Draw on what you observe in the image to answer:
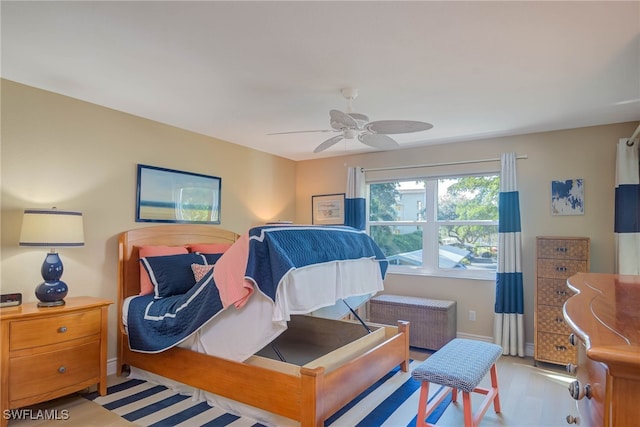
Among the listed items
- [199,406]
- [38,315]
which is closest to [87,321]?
[38,315]

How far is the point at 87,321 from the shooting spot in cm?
280

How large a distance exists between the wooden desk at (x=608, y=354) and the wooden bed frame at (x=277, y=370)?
1519 millimetres

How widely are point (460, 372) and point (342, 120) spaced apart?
5.95ft

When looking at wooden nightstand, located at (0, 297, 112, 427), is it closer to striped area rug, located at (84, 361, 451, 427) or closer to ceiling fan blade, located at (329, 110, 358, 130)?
striped area rug, located at (84, 361, 451, 427)

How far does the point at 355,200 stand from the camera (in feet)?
17.0

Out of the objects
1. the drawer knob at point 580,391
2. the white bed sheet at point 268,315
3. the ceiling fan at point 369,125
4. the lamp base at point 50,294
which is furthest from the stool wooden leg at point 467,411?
the lamp base at point 50,294

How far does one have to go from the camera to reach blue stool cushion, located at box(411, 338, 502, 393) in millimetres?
2121

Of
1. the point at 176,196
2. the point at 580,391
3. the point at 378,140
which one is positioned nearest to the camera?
the point at 580,391

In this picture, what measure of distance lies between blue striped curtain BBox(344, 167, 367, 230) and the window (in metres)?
0.23

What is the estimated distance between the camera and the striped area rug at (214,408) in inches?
99.0

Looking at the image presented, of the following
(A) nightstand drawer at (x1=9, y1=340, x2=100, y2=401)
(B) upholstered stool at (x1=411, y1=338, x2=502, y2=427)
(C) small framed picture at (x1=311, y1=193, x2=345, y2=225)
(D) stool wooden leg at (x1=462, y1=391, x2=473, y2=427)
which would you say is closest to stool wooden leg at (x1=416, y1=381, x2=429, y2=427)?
(B) upholstered stool at (x1=411, y1=338, x2=502, y2=427)

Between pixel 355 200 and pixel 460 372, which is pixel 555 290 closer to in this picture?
pixel 460 372

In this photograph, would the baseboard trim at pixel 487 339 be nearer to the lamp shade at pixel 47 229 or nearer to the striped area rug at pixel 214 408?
the striped area rug at pixel 214 408

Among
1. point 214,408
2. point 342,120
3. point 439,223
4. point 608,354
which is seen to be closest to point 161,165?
point 342,120
